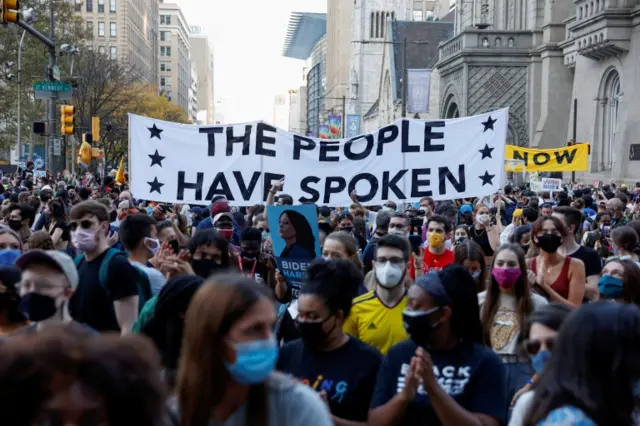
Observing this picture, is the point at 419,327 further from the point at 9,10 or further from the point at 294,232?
the point at 9,10

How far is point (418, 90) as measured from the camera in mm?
38000

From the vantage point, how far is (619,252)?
8086 millimetres

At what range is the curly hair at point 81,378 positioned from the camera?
90.7 inches

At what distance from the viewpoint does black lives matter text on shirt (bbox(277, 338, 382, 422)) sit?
4273 millimetres

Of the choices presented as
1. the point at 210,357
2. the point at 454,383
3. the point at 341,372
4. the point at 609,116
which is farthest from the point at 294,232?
the point at 609,116

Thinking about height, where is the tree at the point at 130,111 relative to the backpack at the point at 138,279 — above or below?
above

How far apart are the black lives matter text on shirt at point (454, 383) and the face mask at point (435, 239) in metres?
4.60

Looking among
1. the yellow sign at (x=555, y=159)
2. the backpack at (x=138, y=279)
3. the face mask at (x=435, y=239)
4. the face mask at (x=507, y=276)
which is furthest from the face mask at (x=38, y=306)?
the yellow sign at (x=555, y=159)

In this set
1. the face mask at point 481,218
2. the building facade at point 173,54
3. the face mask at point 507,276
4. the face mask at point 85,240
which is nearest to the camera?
the face mask at point 507,276

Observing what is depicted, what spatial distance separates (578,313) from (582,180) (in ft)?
105

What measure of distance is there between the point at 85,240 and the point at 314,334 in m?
2.23

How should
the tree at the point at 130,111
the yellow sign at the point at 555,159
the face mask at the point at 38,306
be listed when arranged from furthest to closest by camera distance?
the tree at the point at 130,111 < the yellow sign at the point at 555,159 < the face mask at the point at 38,306

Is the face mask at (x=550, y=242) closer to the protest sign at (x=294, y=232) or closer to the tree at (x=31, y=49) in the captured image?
the protest sign at (x=294, y=232)

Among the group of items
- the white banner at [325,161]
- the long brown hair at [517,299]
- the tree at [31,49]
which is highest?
the tree at [31,49]
